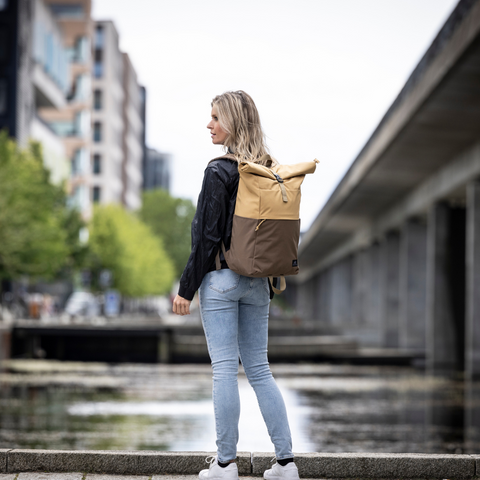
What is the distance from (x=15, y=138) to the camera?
188ft

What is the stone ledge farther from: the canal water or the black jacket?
the canal water

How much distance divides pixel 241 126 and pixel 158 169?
182458 millimetres

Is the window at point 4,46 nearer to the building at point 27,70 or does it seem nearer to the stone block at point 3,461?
the building at point 27,70

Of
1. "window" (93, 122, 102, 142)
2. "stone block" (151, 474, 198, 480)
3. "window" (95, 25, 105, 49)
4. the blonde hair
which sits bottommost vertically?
"stone block" (151, 474, 198, 480)

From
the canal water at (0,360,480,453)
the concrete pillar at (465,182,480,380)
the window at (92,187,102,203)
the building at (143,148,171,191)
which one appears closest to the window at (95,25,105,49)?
the window at (92,187,102,203)

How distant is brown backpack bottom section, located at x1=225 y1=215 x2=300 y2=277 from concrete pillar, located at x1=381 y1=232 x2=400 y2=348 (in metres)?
32.5

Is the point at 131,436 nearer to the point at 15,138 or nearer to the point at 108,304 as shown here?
the point at 108,304

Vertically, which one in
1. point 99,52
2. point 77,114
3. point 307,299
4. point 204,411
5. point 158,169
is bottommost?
point 204,411

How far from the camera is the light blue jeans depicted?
15.9 feet

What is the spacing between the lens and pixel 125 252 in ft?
226

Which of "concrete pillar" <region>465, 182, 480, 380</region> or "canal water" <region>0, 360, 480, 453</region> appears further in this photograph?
"concrete pillar" <region>465, 182, 480, 380</region>

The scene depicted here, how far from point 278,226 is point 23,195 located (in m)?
36.3

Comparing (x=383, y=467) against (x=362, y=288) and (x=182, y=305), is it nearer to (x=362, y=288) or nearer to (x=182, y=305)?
(x=182, y=305)

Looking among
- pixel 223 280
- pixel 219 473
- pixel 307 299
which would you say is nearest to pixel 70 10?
pixel 307 299
